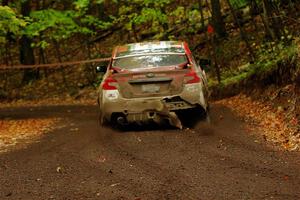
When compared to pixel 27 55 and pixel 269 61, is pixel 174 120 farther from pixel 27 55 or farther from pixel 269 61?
pixel 27 55

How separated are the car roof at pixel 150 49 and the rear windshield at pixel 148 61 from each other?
0.65ft

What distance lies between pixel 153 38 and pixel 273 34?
1055 centimetres

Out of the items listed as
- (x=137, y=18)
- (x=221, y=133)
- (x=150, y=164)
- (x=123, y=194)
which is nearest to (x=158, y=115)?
(x=221, y=133)

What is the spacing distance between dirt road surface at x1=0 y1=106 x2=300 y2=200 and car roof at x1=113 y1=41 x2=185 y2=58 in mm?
1684

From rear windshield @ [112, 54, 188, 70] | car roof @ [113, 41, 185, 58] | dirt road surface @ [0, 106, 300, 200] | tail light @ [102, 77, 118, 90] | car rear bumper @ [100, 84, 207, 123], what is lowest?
dirt road surface @ [0, 106, 300, 200]

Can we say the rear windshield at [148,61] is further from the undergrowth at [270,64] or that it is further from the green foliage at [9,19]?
the green foliage at [9,19]

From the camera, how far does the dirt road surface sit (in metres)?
5.85

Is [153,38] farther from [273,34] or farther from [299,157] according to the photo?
[299,157]

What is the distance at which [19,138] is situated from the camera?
1155 cm

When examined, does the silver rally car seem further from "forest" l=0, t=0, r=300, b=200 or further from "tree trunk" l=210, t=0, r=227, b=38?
"tree trunk" l=210, t=0, r=227, b=38

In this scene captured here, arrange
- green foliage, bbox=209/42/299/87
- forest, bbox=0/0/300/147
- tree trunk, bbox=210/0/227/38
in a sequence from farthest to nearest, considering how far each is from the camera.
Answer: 1. tree trunk, bbox=210/0/227/38
2. forest, bbox=0/0/300/147
3. green foliage, bbox=209/42/299/87

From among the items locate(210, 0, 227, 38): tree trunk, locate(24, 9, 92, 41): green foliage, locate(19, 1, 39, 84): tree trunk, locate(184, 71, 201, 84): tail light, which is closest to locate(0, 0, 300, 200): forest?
locate(184, 71, 201, 84): tail light

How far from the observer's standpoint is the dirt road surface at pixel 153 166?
19.2 feet

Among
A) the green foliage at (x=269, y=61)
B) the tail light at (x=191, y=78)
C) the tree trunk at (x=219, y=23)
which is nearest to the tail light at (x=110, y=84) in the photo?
the tail light at (x=191, y=78)
